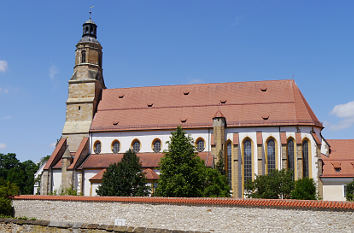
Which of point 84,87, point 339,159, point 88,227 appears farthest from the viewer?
point 84,87

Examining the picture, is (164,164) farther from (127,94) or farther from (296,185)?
(127,94)

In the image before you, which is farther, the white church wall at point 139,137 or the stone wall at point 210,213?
the white church wall at point 139,137

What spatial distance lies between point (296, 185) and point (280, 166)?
5478mm

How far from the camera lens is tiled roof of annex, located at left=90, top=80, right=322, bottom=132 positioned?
1730 inches

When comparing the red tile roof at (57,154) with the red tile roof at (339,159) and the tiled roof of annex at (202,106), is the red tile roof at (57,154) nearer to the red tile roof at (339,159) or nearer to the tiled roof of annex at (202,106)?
the tiled roof of annex at (202,106)

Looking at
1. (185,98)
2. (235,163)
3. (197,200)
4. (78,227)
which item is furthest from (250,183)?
(78,227)

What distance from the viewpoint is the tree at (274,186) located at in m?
35.8

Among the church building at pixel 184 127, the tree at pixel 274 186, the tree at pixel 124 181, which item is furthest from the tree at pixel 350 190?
the tree at pixel 124 181

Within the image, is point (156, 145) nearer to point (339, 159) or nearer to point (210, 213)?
point (339, 159)

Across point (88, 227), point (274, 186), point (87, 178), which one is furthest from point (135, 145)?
point (88, 227)

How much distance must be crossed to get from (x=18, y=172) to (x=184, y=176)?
50.7 metres

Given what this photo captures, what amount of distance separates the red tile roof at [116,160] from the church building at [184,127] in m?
0.11

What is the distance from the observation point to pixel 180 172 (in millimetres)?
32906

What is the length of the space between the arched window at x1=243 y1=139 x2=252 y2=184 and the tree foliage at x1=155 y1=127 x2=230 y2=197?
7786mm
